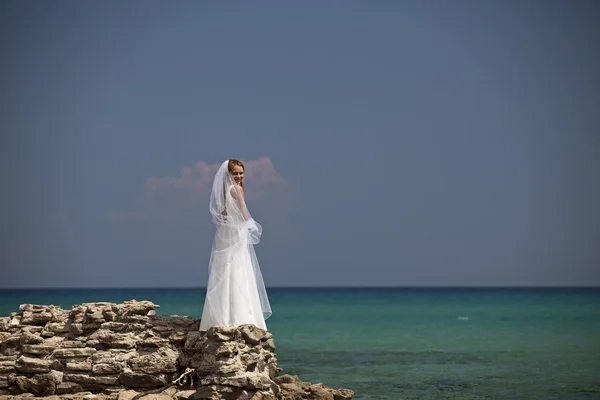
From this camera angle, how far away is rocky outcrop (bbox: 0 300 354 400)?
1128cm

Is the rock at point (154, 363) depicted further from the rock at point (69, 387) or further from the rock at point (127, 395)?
the rock at point (69, 387)

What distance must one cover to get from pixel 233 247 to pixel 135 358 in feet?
6.94

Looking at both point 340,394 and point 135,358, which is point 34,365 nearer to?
point 135,358

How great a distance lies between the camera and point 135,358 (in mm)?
11773

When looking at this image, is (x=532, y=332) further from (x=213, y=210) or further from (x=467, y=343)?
(x=213, y=210)

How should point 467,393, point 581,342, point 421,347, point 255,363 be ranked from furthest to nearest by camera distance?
point 581,342 < point 421,347 < point 467,393 < point 255,363

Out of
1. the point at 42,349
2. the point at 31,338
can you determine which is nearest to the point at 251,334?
the point at 42,349

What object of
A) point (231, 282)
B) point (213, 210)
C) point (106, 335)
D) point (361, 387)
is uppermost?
point (213, 210)

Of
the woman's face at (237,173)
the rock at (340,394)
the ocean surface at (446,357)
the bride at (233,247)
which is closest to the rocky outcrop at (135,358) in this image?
the bride at (233,247)

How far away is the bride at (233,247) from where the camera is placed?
1195 cm

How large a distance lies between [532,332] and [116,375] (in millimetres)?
31412

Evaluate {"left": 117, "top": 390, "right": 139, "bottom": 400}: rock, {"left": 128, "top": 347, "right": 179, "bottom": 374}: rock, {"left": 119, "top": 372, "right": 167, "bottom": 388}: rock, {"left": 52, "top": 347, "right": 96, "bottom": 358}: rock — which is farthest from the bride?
{"left": 52, "top": 347, "right": 96, "bottom": 358}: rock

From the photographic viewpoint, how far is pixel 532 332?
39688mm

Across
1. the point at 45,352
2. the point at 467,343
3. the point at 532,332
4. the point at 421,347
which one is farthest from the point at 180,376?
the point at 532,332
